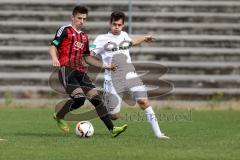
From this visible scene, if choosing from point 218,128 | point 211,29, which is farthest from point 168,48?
point 218,128

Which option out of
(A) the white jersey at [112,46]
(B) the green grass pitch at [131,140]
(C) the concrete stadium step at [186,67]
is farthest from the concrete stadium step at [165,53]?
(A) the white jersey at [112,46]

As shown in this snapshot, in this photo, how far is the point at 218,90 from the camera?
17.9 m

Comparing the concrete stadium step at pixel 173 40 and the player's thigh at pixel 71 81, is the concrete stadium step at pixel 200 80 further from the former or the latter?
the player's thigh at pixel 71 81

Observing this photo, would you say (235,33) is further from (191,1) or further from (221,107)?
(221,107)

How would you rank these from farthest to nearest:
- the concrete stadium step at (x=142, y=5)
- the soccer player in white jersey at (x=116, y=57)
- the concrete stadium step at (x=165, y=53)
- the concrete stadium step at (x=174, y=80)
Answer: the concrete stadium step at (x=142, y=5), the concrete stadium step at (x=165, y=53), the concrete stadium step at (x=174, y=80), the soccer player in white jersey at (x=116, y=57)

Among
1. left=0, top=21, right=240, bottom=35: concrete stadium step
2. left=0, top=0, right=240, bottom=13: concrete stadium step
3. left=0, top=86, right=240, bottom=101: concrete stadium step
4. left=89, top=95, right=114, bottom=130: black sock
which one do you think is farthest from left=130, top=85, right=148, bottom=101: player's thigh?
left=0, top=0, right=240, bottom=13: concrete stadium step

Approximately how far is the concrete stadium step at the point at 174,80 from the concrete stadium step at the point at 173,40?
1.18 metres

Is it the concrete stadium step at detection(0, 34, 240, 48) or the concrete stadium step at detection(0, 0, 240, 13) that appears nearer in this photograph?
the concrete stadium step at detection(0, 34, 240, 48)

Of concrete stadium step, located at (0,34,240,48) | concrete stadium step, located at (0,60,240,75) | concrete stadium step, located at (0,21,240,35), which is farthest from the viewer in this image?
concrete stadium step, located at (0,21,240,35)

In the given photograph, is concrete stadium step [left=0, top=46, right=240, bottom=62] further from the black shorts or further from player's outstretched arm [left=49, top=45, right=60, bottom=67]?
player's outstretched arm [left=49, top=45, right=60, bottom=67]

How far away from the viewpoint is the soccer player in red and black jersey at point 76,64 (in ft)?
36.4

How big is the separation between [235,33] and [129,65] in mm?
8519

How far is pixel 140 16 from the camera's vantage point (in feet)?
66.5

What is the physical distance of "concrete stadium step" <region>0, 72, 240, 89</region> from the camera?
18031 mm
